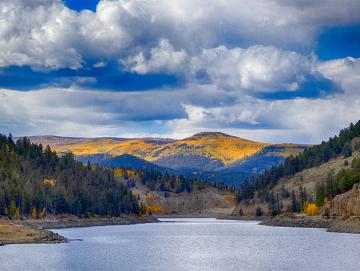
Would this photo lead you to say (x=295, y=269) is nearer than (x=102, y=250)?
Yes

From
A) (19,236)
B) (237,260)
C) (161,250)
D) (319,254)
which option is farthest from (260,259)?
(19,236)

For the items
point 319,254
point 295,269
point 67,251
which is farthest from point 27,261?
point 319,254

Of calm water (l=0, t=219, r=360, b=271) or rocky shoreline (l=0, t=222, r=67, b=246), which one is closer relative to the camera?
calm water (l=0, t=219, r=360, b=271)

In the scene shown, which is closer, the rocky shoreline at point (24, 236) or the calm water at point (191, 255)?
the calm water at point (191, 255)

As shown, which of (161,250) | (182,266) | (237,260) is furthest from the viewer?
(161,250)

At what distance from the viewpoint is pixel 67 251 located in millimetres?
146250

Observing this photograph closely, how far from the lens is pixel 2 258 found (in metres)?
128

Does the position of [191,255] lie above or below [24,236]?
below

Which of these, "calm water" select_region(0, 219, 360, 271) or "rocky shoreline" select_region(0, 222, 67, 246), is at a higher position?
"rocky shoreline" select_region(0, 222, 67, 246)

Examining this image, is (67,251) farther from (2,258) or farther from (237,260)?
(237,260)

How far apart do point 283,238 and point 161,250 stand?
1932 inches

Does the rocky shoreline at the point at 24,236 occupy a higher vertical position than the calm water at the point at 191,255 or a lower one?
higher

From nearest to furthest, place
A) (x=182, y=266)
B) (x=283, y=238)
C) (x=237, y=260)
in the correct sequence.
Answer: (x=182, y=266)
(x=237, y=260)
(x=283, y=238)

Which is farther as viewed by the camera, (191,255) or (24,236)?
(24,236)
